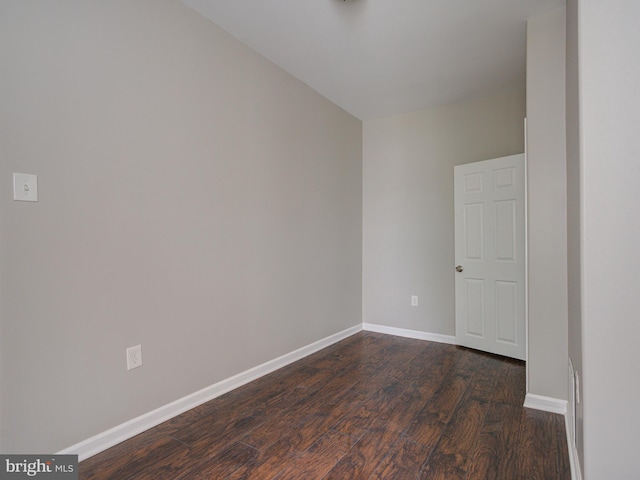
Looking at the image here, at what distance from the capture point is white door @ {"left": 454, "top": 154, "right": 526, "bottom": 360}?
3246 mm

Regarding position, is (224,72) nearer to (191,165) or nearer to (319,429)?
(191,165)

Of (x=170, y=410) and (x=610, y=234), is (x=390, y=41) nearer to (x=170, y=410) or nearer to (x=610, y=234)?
(x=610, y=234)

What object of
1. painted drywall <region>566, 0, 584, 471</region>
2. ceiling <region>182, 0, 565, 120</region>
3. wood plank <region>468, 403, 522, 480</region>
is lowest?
wood plank <region>468, 403, 522, 480</region>

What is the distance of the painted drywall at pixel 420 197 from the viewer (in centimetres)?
364

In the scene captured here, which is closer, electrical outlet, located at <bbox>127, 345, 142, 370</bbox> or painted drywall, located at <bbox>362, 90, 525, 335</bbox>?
electrical outlet, located at <bbox>127, 345, 142, 370</bbox>

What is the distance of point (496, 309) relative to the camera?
11.1 feet

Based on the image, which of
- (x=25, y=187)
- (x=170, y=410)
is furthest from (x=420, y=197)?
(x=25, y=187)

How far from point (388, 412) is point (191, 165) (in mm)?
2159

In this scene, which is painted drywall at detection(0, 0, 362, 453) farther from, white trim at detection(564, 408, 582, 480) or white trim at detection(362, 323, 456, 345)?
white trim at detection(564, 408, 582, 480)

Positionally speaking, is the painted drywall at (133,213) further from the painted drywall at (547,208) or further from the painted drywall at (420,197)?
the painted drywall at (547,208)

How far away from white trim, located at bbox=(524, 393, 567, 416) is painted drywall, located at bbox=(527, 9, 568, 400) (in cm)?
3

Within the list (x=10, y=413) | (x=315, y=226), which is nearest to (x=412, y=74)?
(x=315, y=226)

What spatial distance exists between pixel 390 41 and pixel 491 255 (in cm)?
225

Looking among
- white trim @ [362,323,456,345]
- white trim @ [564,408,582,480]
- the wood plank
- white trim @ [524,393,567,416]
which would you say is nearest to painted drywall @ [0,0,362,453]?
white trim @ [362,323,456,345]
